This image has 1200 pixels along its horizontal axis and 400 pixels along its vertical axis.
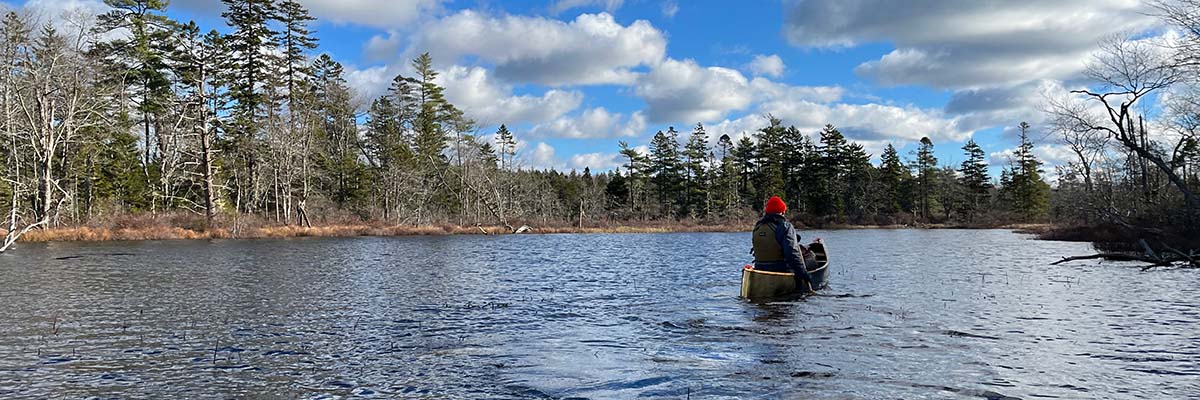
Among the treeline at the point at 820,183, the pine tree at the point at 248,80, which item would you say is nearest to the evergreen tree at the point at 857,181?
the treeline at the point at 820,183

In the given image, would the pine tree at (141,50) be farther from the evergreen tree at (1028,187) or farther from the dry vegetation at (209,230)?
the evergreen tree at (1028,187)

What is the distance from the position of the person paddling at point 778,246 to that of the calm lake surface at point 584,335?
2.66ft

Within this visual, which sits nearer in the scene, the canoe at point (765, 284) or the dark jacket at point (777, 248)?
the canoe at point (765, 284)

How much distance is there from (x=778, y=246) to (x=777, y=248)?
7cm

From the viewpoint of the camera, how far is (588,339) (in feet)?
38.8

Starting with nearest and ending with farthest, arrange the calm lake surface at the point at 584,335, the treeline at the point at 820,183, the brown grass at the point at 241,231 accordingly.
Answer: the calm lake surface at the point at 584,335 < the brown grass at the point at 241,231 < the treeline at the point at 820,183

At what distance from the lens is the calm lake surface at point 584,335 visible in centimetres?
866

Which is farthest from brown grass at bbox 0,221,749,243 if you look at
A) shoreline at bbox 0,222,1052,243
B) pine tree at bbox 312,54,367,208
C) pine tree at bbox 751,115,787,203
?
pine tree at bbox 751,115,787,203

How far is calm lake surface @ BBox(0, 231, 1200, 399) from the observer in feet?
28.4

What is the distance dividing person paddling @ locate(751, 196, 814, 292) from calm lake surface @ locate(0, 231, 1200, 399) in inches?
31.9

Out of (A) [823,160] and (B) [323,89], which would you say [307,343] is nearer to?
(B) [323,89]

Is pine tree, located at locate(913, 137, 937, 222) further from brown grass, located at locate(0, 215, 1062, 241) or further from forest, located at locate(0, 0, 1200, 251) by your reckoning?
brown grass, located at locate(0, 215, 1062, 241)

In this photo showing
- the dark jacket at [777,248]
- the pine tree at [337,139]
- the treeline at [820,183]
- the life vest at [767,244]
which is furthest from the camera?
the treeline at [820,183]

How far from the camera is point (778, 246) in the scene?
16422 mm
